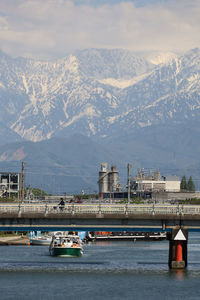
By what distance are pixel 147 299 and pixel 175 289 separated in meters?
6.81

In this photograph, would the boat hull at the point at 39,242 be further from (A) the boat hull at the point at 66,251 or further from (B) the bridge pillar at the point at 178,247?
(B) the bridge pillar at the point at 178,247

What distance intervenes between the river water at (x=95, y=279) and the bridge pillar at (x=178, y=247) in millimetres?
1455

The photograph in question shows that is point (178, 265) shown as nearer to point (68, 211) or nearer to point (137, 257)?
point (68, 211)

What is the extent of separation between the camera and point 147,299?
81812mm

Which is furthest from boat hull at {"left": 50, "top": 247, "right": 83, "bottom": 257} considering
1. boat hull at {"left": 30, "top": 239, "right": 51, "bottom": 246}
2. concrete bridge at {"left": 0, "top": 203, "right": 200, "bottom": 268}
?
boat hull at {"left": 30, "top": 239, "right": 51, "bottom": 246}

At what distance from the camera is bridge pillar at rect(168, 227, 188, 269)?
9950 cm

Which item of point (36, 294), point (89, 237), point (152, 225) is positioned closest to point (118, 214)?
point (152, 225)

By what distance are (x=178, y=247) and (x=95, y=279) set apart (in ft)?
37.2

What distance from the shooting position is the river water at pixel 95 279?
84562mm

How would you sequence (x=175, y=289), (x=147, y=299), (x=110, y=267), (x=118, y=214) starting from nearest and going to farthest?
(x=147, y=299) < (x=175, y=289) < (x=118, y=214) < (x=110, y=267)

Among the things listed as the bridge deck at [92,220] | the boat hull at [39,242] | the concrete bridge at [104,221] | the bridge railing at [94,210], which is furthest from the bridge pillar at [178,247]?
the boat hull at [39,242]

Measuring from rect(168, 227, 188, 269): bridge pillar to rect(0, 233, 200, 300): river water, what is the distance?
4.77ft

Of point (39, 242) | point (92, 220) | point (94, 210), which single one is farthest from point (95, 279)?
point (39, 242)

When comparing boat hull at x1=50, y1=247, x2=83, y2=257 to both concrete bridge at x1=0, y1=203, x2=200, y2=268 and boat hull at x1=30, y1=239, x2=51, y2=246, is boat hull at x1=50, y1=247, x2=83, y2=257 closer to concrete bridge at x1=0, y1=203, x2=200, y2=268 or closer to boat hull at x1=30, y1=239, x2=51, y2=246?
concrete bridge at x1=0, y1=203, x2=200, y2=268
